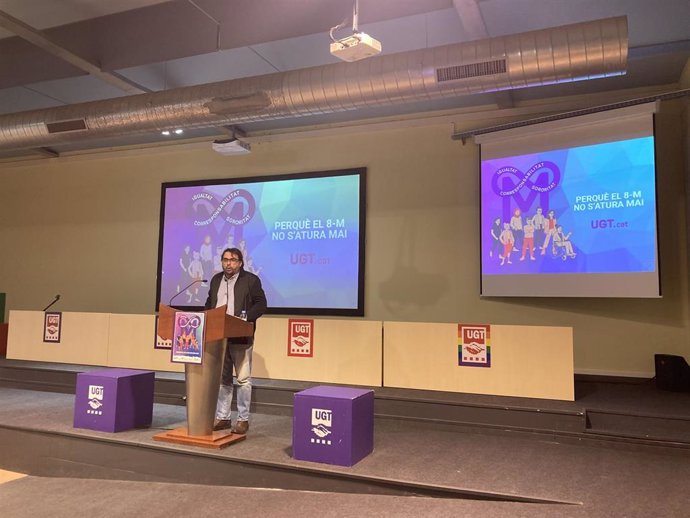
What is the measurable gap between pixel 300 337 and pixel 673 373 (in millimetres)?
3308

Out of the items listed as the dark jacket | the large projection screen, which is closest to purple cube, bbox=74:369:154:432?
the dark jacket

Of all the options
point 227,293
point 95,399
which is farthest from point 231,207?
point 95,399

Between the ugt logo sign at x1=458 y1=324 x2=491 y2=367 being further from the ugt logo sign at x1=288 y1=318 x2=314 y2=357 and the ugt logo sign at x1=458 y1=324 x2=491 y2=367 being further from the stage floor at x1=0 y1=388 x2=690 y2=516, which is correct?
the ugt logo sign at x1=288 y1=318 x2=314 y2=357

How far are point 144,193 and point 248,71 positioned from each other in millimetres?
2932

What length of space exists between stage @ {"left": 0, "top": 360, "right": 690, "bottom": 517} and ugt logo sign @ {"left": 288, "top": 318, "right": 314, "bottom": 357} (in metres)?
0.35

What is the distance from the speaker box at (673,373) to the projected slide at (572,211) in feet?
2.77

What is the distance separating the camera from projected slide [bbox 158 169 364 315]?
20.2ft

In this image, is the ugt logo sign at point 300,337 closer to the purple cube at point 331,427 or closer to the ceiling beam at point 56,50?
the purple cube at point 331,427

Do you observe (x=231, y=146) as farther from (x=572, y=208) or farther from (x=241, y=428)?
(x=572, y=208)

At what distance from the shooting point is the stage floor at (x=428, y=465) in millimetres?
2625

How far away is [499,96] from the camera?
5258 millimetres

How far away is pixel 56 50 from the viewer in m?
4.42

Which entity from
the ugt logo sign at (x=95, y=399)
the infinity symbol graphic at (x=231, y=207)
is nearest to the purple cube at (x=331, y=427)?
the ugt logo sign at (x=95, y=399)

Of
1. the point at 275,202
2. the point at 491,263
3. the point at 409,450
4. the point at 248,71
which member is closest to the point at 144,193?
the point at 275,202
